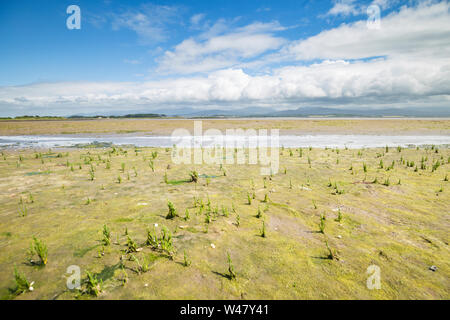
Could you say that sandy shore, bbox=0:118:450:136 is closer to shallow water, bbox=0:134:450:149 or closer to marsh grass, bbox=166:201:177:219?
shallow water, bbox=0:134:450:149

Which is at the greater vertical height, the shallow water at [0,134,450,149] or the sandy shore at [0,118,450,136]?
the sandy shore at [0,118,450,136]

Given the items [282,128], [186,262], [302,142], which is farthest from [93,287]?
[282,128]

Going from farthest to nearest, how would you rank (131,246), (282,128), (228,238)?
(282,128)
(228,238)
(131,246)

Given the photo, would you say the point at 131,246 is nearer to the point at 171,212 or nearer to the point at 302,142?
the point at 171,212

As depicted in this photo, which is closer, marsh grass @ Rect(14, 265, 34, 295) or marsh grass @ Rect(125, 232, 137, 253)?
marsh grass @ Rect(14, 265, 34, 295)

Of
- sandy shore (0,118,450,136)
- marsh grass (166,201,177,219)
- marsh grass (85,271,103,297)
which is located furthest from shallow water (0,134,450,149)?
Result: marsh grass (85,271,103,297)

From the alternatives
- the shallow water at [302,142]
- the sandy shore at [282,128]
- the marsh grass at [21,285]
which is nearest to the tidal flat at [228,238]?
the marsh grass at [21,285]

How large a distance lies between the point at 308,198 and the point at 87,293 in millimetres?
6547

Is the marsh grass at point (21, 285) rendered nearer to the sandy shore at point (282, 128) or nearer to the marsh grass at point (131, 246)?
the marsh grass at point (131, 246)

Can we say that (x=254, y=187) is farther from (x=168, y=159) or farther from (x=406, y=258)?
(x=168, y=159)

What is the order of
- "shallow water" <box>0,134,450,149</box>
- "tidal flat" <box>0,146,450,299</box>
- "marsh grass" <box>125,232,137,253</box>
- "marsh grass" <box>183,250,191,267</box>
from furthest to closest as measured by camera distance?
"shallow water" <box>0,134,450,149</box>, "marsh grass" <box>125,232,137,253</box>, "marsh grass" <box>183,250,191,267</box>, "tidal flat" <box>0,146,450,299</box>

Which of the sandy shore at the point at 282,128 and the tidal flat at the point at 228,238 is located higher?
the sandy shore at the point at 282,128

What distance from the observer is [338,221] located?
19.7ft

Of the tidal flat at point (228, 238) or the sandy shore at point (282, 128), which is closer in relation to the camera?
the tidal flat at point (228, 238)
